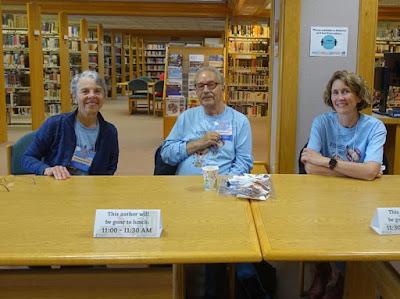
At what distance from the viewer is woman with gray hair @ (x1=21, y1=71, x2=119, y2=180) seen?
7.88ft

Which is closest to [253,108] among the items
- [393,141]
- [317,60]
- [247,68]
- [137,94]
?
[247,68]

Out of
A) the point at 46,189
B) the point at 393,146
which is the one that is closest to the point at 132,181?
the point at 46,189

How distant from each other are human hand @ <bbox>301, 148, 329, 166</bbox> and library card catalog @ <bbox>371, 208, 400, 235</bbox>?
0.74 meters

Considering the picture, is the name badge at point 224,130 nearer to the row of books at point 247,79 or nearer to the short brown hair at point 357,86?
the short brown hair at point 357,86

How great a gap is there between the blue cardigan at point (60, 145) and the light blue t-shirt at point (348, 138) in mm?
1077

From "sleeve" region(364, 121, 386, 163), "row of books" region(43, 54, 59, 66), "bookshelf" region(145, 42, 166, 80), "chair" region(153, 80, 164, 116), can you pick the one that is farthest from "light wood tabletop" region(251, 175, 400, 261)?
"bookshelf" region(145, 42, 166, 80)

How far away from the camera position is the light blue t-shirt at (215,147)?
252 cm

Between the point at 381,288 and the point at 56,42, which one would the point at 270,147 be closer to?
the point at 381,288

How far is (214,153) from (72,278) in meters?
1.08

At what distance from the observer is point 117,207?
65.9 inches

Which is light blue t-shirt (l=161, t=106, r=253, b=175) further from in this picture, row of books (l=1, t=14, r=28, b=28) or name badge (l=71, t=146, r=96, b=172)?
row of books (l=1, t=14, r=28, b=28)

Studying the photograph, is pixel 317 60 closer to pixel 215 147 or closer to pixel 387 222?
pixel 215 147

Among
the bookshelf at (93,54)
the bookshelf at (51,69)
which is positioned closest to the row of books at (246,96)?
the bookshelf at (51,69)

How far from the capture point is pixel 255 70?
389 inches
